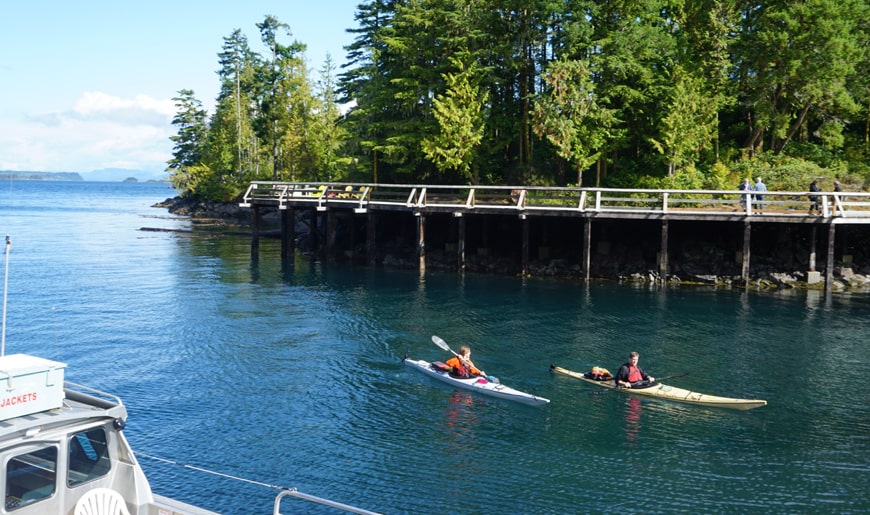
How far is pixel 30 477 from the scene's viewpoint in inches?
382

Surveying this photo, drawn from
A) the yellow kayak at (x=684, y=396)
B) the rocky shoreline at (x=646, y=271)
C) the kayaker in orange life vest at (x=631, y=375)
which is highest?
the rocky shoreline at (x=646, y=271)

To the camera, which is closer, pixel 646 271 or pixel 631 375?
pixel 631 375

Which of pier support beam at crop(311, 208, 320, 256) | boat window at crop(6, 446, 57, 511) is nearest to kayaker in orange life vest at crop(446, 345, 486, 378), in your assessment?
boat window at crop(6, 446, 57, 511)

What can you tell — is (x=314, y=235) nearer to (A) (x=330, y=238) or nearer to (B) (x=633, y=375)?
(A) (x=330, y=238)

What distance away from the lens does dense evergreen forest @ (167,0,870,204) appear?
45.3 m

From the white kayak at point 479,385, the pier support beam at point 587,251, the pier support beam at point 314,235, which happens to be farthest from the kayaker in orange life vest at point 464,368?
the pier support beam at point 314,235

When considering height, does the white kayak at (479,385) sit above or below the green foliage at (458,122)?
below

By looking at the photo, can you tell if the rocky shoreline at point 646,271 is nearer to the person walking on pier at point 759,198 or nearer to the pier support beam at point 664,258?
the pier support beam at point 664,258

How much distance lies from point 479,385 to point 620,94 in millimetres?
29738

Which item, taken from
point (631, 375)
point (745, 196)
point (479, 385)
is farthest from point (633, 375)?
point (745, 196)

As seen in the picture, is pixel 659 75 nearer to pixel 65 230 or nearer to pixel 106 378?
pixel 106 378

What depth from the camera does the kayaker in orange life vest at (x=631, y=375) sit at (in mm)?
22375

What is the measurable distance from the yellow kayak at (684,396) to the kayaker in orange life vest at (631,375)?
7.5 inches

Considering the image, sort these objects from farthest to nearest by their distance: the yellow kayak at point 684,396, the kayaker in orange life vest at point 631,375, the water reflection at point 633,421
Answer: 1. the kayaker in orange life vest at point 631,375
2. the yellow kayak at point 684,396
3. the water reflection at point 633,421
